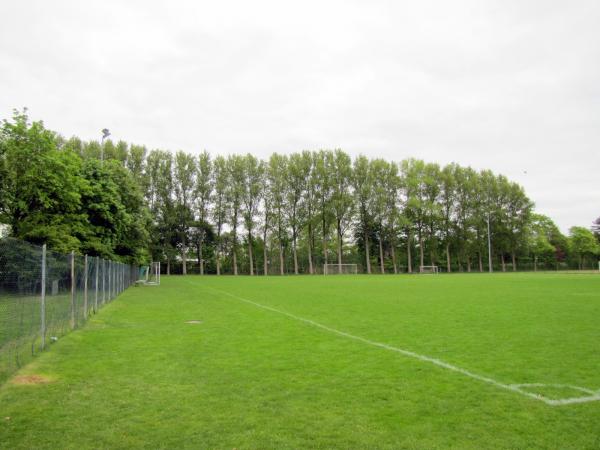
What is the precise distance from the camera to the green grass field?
4633mm

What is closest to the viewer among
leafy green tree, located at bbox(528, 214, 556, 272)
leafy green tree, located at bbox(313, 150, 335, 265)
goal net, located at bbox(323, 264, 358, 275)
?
goal net, located at bbox(323, 264, 358, 275)

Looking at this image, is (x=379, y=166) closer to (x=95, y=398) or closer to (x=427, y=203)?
(x=427, y=203)

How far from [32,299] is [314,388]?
5.86 metres

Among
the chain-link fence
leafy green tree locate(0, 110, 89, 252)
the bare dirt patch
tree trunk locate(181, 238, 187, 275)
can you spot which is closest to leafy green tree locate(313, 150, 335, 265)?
tree trunk locate(181, 238, 187, 275)

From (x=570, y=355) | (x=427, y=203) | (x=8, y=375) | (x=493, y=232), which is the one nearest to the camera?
(x=8, y=375)

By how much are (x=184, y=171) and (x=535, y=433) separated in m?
69.6

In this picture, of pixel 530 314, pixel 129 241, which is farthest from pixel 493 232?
pixel 530 314

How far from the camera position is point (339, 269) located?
7175cm

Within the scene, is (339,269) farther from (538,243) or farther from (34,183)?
(34,183)

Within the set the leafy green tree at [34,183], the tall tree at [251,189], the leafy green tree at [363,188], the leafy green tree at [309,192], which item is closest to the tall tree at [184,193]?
the tall tree at [251,189]

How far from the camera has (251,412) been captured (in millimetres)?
5355

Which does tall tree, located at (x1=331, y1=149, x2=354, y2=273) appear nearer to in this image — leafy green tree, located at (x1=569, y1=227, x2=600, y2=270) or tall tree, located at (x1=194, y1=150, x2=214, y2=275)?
tall tree, located at (x1=194, y1=150, x2=214, y2=275)

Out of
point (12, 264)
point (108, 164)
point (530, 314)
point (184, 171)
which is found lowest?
point (530, 314)

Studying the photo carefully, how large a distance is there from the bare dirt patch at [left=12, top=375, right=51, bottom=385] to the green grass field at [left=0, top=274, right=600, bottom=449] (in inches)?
2.2
